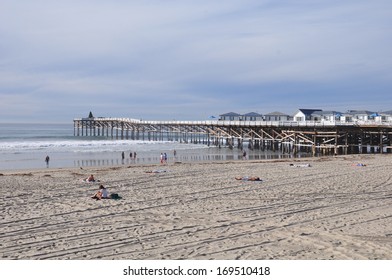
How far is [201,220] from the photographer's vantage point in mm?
10156

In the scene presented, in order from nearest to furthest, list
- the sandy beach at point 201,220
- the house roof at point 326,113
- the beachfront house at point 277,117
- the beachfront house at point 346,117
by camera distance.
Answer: the sandy beach at point 201,220 → the beachfront house at point 346,117 → the house roof at point 326,113 → the beachfront house at point 277,117

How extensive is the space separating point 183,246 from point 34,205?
562 cm

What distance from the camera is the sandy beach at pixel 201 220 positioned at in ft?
25.7

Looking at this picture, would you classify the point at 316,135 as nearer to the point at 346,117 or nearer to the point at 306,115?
the point at 346,117

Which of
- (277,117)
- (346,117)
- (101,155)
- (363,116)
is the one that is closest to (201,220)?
(101,155)

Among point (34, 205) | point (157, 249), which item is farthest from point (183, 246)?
point (34, 205)

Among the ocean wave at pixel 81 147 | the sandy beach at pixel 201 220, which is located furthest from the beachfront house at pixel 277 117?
the sandy beach at pixel 201 220

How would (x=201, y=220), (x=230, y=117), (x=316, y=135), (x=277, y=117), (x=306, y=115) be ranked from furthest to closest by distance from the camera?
1. (x=230, y=117)
2. (x=277, y=117)
3. (x=306, y=115)
4. (x=316, y=135)
5. (x=201, y=220)

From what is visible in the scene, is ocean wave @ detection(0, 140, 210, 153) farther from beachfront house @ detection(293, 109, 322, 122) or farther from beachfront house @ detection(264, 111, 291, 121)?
beachfront house @ detection(293, 109, 322, 122)

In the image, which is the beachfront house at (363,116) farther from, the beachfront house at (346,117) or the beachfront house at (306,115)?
the beachfront house at (306,115)

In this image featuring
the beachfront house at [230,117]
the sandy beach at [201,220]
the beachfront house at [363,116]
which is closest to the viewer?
the sandy beach at [201,220]

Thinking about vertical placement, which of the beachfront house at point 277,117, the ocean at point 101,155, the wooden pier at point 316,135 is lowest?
the ocean at point 101,155

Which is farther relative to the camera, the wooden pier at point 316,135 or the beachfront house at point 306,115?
the beachfront house at point 306,115

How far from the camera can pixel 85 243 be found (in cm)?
834
